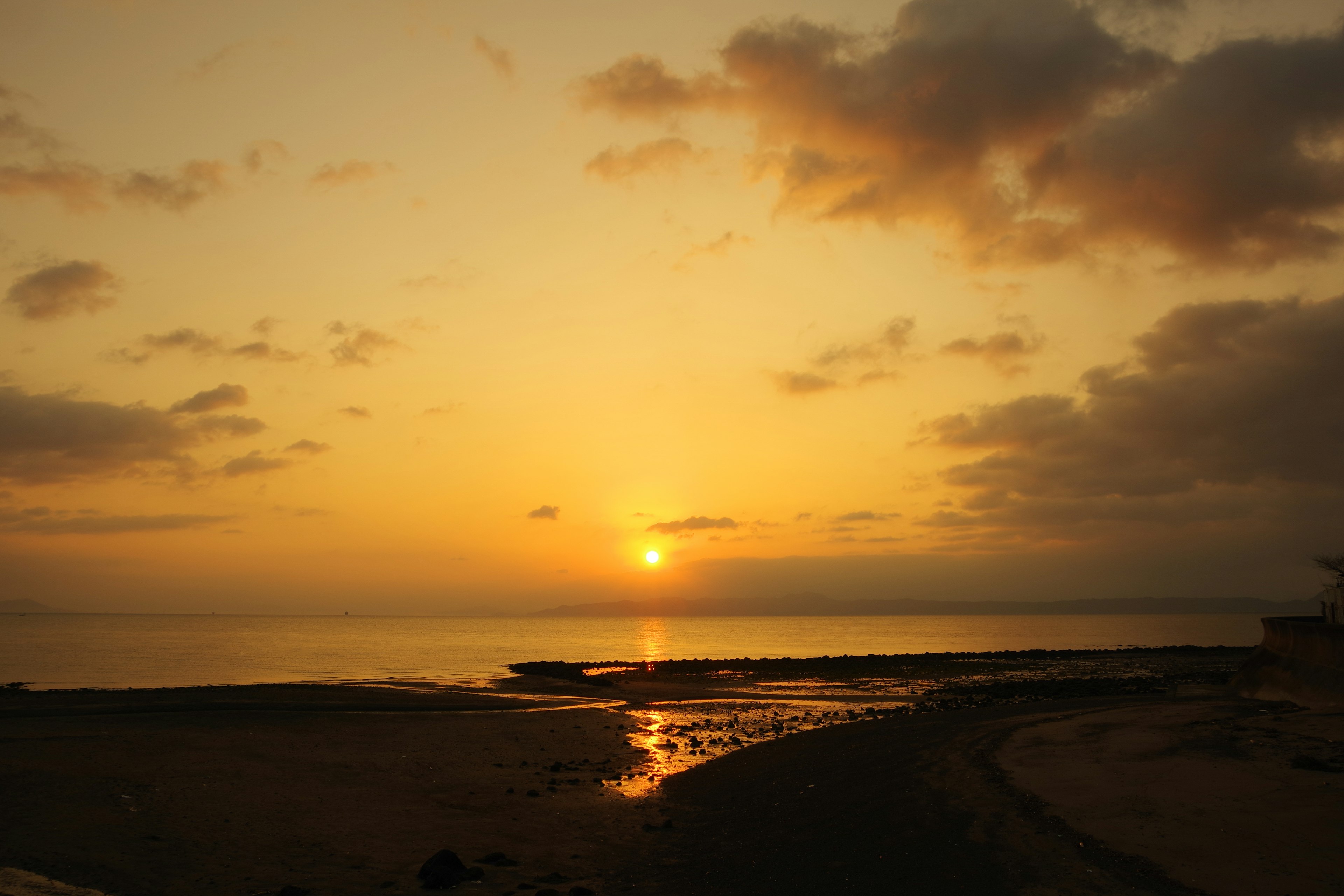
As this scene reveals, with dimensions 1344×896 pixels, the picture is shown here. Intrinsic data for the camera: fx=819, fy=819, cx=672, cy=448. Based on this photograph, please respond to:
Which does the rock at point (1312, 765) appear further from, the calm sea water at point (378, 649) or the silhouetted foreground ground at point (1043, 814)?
the calm sea water at point (378, 649)

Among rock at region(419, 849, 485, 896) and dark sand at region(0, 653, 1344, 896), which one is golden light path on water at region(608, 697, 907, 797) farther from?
rock at region(419, 849, 485, 896)

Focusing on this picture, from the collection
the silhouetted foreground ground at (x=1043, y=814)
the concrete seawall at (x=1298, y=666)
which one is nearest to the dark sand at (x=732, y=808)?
the silhouetted foreground ground at (x=1043, y=814)

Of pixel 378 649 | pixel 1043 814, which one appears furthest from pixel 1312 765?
pixel 378 649

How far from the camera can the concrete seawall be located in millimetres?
25031

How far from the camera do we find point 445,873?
14.1 meters

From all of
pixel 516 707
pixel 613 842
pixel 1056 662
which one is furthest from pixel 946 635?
pixel 613 842

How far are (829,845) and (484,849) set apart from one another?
6876mm

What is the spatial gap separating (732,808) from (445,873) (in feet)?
25.3

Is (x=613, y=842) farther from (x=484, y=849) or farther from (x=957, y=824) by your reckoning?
(x=957, y=824)

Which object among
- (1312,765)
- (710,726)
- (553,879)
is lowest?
(710,726)

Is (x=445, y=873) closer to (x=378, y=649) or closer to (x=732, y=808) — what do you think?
(x=732, y=808)

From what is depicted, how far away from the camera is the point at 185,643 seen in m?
130

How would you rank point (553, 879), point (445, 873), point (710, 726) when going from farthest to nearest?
point (710, 726) < point (553, 879) < point (445, 873)

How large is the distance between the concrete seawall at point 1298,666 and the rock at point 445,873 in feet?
74.7
